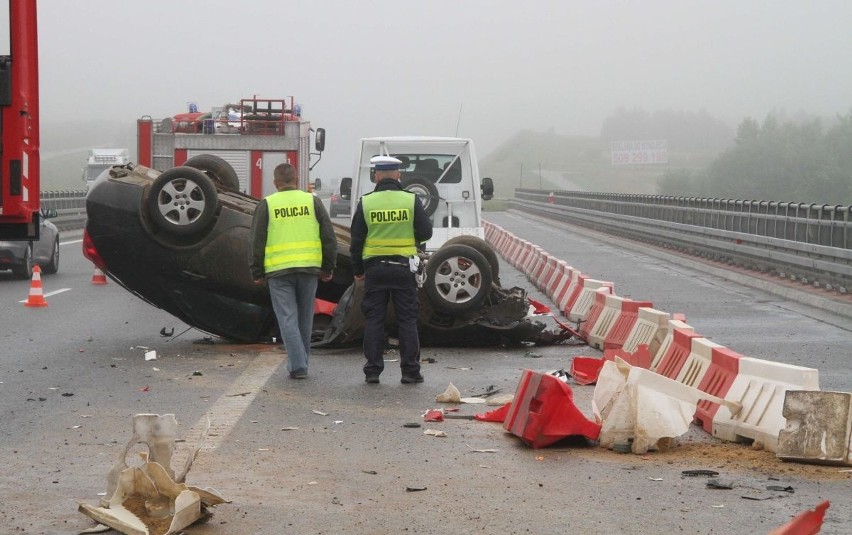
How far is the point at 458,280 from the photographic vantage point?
42.2ft

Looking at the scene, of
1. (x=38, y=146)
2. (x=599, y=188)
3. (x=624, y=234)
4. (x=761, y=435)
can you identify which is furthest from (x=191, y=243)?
(x=599, y=188)

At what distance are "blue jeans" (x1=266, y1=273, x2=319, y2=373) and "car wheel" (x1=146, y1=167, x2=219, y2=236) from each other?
1856 millimetres

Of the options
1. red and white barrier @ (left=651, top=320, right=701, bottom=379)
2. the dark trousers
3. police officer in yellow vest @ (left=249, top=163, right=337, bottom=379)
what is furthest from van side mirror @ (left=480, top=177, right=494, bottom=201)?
red and white barrier @ (left=651, top=320, right=701, bottom=379)

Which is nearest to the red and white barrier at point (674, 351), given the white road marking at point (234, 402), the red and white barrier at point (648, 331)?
the red and white barrier at point (648, 331)

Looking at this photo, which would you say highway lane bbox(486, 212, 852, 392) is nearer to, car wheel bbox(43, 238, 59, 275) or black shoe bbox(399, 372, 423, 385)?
black shoe bbox(399, 372, 423, 385)

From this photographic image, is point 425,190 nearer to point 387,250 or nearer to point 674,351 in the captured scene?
point 387,250

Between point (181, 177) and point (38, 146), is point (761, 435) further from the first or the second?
point (181, 177)

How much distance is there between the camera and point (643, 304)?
12508 millimetres

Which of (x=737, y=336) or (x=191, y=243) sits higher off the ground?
(x=191, y=243)

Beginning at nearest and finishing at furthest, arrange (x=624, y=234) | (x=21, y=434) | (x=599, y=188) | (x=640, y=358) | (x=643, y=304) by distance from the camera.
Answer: (x=21, y=434) → (x=640, y=358) → (x=643, y=304) → (x=624, y=234) → (x=599, y=188)

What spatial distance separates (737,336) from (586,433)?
6.81 meters

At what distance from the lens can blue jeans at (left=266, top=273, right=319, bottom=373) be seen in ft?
36.1

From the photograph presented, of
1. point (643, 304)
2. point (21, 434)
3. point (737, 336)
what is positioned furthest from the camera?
point (737, 336)

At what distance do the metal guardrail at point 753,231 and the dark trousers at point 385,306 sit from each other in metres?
9.41
